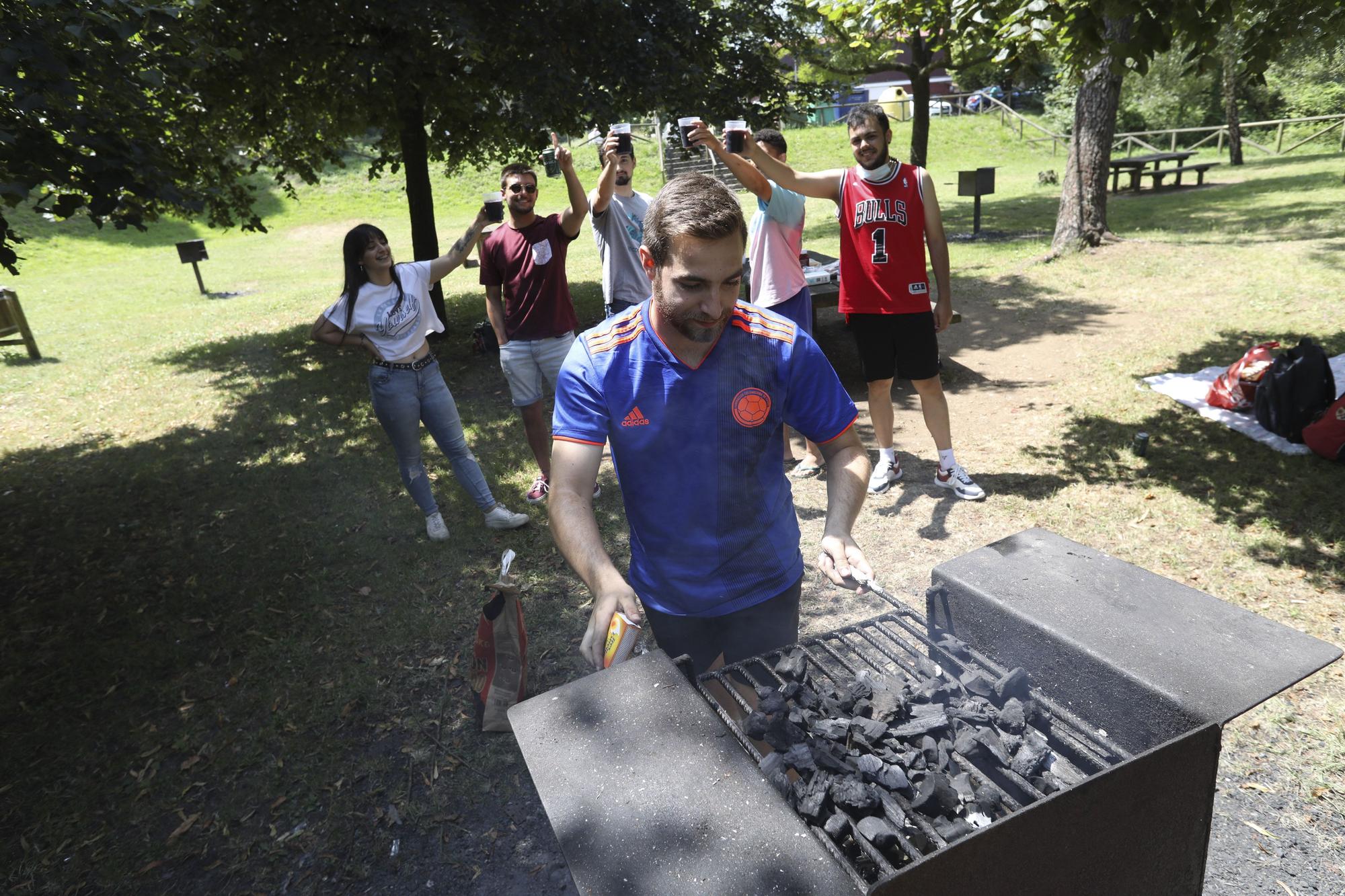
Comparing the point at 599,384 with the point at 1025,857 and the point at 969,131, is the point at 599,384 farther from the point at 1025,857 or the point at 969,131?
the point at 969,131

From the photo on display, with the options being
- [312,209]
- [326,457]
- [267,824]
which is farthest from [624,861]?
[312,209]

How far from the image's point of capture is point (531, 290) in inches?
218

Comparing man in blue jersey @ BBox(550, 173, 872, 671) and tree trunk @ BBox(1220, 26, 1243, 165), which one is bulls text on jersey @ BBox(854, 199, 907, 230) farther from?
tree trunk @ BBox(1220, 26, 1243, 165)

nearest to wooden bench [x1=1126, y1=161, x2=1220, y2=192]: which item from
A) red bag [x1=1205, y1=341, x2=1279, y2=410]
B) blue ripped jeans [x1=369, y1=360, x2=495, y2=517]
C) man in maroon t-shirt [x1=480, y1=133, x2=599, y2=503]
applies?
red bag [x1=1205, y1=341, x2=1279, y2=410]

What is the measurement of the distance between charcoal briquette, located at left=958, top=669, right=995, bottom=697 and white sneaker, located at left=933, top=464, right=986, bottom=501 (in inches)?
131

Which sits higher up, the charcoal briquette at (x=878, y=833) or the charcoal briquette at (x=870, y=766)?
the charcoal briquette at (x=870, y=766)

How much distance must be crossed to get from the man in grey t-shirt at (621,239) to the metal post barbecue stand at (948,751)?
155 inches

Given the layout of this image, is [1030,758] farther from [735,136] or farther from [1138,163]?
[1138,163]

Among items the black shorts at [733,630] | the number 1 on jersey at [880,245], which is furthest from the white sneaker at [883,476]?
the black shorts at [733,630]

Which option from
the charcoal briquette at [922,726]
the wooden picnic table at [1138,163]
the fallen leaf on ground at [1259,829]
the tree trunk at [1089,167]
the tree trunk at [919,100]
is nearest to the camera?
the charcoal briquette at [922,726]

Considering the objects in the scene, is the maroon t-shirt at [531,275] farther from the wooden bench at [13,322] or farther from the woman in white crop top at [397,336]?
the wooden bench at [13,322]

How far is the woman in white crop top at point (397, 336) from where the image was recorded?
4.92 metres

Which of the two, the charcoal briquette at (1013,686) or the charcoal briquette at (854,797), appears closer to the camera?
the charcoal briquette at (854,797)

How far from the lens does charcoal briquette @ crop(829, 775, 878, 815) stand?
1842 mm
